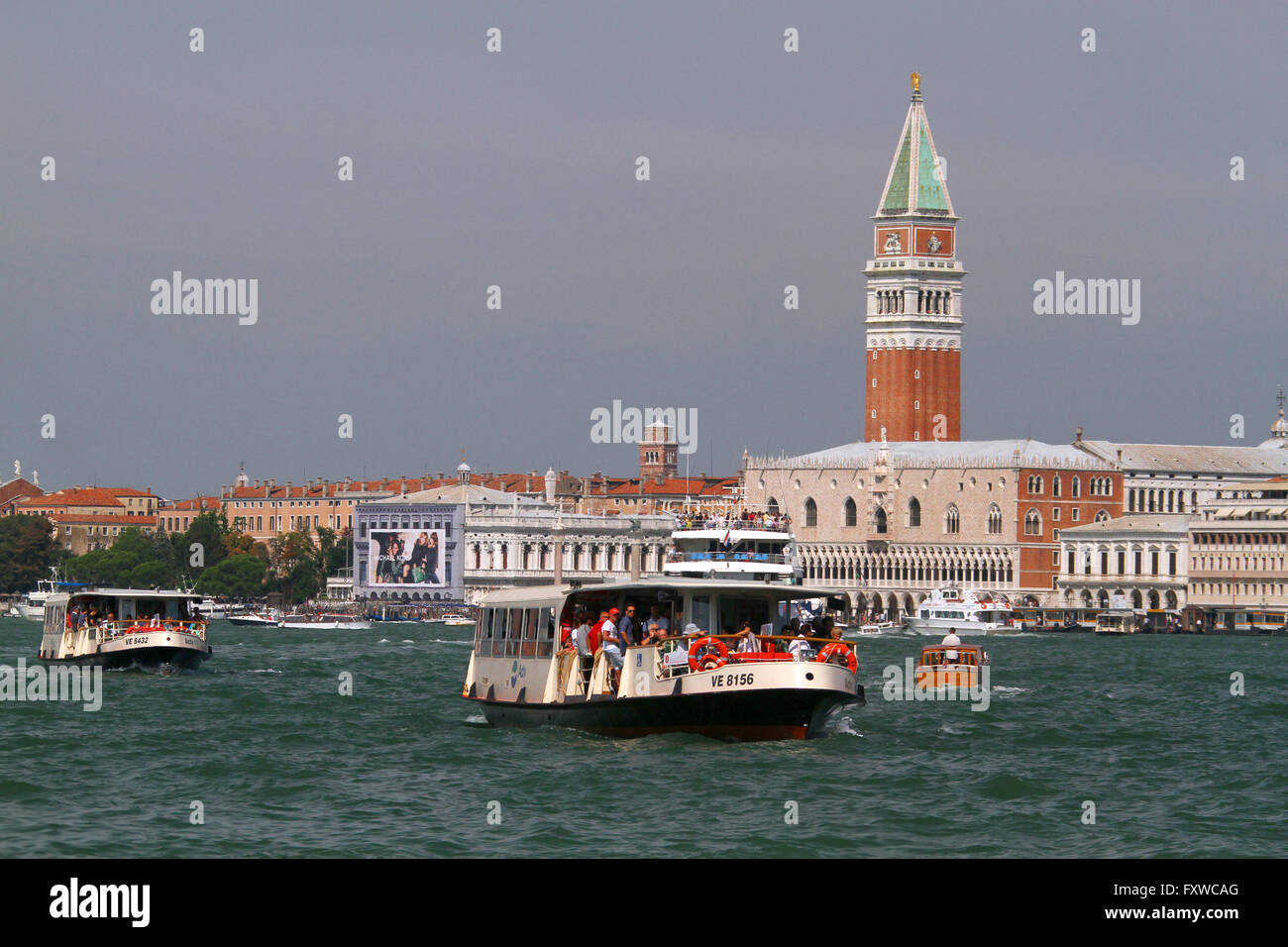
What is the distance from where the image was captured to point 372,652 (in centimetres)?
7306

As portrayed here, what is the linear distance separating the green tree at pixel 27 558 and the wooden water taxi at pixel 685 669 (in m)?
129

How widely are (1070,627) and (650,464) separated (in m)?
68.9

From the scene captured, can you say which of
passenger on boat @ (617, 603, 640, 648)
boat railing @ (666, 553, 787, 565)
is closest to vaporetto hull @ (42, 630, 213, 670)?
boat railing @ (666, 553, 787, 565)

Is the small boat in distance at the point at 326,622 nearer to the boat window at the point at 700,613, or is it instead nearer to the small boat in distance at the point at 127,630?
the small boat in distance at the point at 127,630

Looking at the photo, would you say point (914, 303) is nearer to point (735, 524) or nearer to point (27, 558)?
point (27, 558)

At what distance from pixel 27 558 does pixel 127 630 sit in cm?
11164

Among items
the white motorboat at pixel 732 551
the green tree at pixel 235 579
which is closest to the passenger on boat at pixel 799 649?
the white motorboat at pixel 732 551

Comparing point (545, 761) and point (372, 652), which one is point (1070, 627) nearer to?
point (372, 652)

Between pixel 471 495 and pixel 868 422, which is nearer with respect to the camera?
pixel 868 422

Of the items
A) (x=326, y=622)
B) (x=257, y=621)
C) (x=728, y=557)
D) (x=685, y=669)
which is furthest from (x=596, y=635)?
(x=326, y=622)

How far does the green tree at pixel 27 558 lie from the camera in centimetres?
15500

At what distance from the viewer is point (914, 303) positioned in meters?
137
